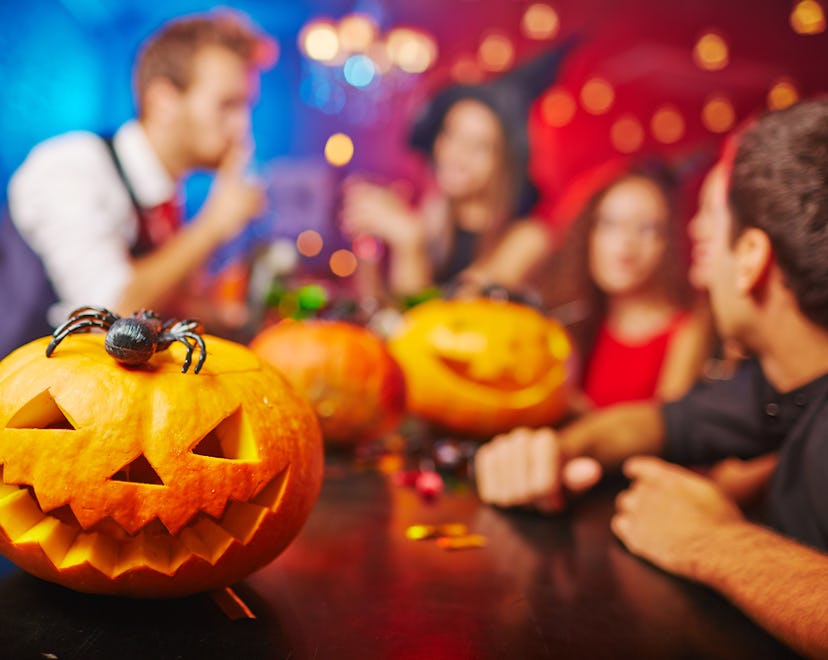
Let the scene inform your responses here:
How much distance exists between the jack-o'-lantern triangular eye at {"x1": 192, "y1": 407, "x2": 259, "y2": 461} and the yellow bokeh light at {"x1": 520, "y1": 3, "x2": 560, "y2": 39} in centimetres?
270

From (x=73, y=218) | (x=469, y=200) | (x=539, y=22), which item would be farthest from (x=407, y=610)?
(x=539, y=22)

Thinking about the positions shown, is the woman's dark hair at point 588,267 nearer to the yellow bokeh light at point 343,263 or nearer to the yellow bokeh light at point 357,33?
the yellow bokeh light at point 343,263

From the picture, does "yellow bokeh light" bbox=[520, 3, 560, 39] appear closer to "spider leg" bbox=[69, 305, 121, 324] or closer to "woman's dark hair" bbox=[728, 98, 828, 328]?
"woman's dark hair" bbox=[728, 98, 828, 328]

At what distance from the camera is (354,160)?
10.1 ft

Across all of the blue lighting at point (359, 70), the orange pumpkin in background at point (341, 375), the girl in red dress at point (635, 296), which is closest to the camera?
the orange pumpkin in background at point (341, 375)

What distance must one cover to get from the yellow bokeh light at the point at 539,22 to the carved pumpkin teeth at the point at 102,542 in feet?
9.15

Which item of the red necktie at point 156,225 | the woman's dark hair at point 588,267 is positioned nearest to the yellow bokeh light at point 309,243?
the red necktie at point 156,225

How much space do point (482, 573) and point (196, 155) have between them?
94.9 inches

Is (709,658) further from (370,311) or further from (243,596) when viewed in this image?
(370,311)

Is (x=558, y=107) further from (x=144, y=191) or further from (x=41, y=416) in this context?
(x=41, y=416)

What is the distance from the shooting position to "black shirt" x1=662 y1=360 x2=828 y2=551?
41.7 inches

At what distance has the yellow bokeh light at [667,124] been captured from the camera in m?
2.87

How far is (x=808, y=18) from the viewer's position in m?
2.76

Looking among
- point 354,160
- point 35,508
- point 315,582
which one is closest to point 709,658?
point 315,582
